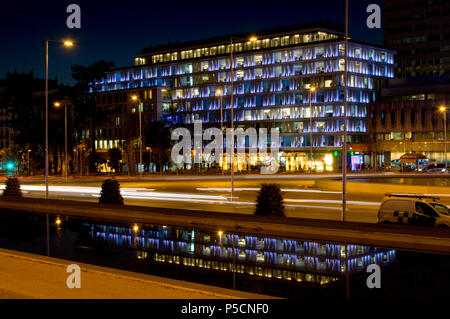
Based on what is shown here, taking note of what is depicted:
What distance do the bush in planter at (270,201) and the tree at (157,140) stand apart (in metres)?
74.5

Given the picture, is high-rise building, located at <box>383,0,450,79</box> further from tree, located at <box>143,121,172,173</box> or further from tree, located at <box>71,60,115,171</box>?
tree, located at <box>71,60,115,171</box>

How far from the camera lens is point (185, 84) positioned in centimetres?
12338

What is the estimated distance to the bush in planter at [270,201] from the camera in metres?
22.0

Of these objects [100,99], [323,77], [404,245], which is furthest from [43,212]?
[100,99]

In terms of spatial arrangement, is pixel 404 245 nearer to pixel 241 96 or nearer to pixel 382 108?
pixel 382 108

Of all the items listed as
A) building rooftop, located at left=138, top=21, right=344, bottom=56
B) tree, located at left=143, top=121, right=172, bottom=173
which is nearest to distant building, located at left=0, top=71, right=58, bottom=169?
tree, located at left=143, top=121, right=172, bottom=173

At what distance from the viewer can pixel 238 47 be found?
118 meters

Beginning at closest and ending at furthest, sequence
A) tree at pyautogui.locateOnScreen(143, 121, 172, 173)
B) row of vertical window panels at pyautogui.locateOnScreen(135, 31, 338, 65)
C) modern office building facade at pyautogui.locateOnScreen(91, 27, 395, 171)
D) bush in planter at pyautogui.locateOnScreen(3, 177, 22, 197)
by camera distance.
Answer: bush in planter at pyautogui.locateOnScreen(3, 177, 22, 197), tree at pyautogui.locateOnScreen(143, 121, 172, 173), modern office building facade at pyautogui.locateOnScreen(91, 27, 395, 171), row of vertical window panels at pyautogui.locateOnScreen(135, 31, 338, 65)

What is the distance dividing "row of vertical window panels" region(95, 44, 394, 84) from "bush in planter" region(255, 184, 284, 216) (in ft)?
275

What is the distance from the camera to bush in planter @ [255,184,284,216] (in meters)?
22.0

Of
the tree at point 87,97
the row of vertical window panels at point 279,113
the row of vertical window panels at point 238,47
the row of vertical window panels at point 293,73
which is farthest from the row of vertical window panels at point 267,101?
the tree at point 87,97

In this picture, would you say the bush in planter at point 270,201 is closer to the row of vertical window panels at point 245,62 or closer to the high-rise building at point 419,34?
the row of vertical window panels at point 245,62

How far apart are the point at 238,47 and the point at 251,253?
345 ft
